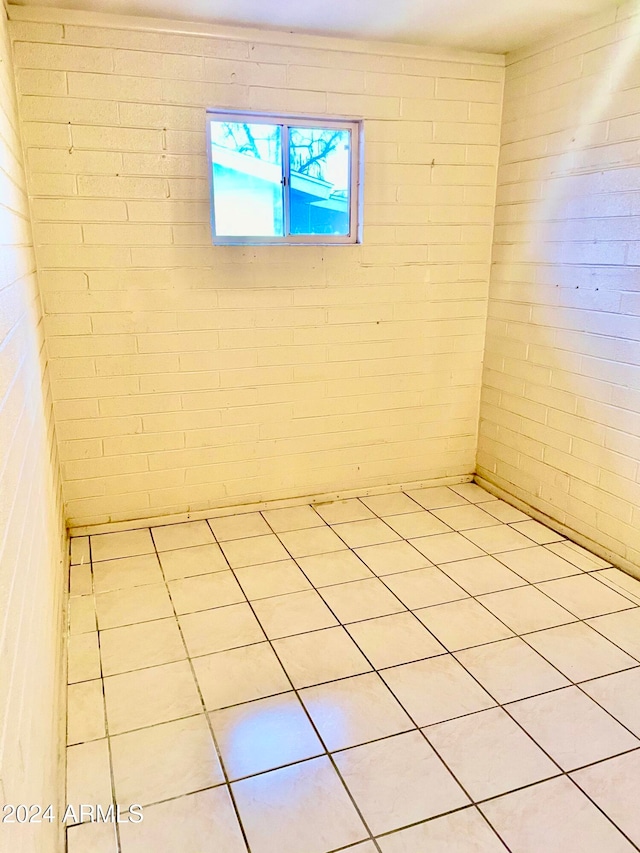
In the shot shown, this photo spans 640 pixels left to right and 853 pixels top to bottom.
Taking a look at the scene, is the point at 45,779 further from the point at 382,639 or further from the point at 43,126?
the point at 43,126

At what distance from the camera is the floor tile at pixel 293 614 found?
242 centimetres

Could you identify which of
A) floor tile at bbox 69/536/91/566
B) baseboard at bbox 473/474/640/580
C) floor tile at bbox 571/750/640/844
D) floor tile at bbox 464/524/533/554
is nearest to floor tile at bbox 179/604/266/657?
floor tile at bbox 69/536/91/566

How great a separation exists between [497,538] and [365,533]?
70 centimetres

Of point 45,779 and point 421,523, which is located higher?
point 45,779

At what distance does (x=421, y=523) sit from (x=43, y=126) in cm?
271

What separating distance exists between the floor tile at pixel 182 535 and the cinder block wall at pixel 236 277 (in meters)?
0.12

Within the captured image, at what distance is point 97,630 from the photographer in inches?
94.9

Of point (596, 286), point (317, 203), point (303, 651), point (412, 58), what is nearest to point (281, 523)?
point (303, 651)

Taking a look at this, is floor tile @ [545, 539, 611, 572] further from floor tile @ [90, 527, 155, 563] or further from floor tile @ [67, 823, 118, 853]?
floor tile @ [67, 823, 118, 853]

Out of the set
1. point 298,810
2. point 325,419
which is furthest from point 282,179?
point 298,810

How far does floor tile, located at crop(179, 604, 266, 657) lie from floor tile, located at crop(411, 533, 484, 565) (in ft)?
3.25

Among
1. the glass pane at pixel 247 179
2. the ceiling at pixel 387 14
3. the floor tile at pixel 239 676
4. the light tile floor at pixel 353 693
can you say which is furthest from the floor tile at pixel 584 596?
the ceiling at pixel 387 14

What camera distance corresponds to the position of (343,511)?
3.57 metres

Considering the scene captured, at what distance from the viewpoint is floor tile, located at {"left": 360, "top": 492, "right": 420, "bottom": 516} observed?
3562 mm
